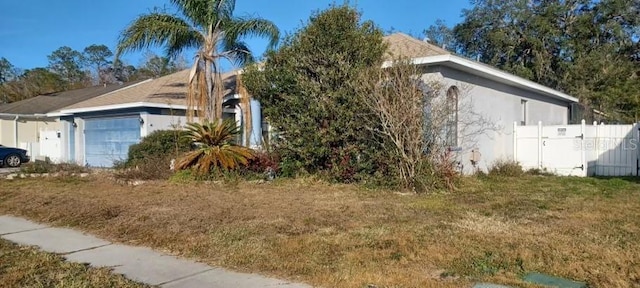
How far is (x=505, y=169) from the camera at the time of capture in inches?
613

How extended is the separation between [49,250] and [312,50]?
26.2ft

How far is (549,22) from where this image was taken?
30.0m

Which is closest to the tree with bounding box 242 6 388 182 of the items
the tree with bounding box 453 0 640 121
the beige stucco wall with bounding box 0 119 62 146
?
the tree with bounding box 453 0 640 121

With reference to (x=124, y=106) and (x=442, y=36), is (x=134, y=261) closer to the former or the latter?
(x=124, y=106)

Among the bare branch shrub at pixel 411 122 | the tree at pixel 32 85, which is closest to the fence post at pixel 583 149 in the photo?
the bare branch shrub at pixel 411 122

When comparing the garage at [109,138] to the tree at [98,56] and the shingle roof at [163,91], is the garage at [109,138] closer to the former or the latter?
the shingle roof at [163,91]

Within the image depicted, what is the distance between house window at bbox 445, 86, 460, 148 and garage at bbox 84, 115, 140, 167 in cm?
1221

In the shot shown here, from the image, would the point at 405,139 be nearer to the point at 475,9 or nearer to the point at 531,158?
the point at 531,158

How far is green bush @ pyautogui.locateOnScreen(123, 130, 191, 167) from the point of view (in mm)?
16719

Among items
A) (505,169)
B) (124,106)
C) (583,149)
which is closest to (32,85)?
(124,106)

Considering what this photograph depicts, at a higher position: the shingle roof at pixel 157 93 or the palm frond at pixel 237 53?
the palm frond at pixel 237 53

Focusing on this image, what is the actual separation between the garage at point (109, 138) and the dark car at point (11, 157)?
15.0 ft

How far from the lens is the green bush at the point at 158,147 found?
658 inches

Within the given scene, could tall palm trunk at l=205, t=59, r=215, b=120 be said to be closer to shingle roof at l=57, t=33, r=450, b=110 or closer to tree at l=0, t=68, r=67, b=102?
shingle roof at l=57, t=33, r=450, b=110
